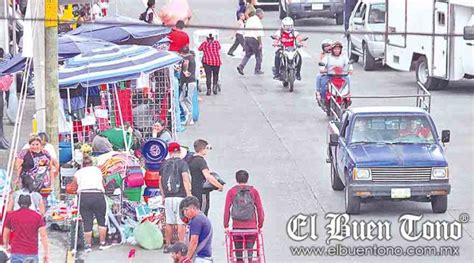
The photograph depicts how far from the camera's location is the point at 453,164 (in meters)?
22.6

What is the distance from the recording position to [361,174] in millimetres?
18453

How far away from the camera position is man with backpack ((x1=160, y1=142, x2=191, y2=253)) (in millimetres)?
16797

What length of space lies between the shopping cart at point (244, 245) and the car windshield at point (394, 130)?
4.00 metres

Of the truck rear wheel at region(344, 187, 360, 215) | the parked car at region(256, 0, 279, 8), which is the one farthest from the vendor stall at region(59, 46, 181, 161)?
the parked car at region(256, 0, 279, 8)

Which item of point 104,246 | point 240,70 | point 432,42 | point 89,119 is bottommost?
point 104,246

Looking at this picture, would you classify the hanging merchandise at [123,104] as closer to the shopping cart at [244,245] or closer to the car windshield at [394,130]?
the car windshield at [394,130]

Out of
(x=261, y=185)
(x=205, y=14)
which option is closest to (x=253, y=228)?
(x=261, y=185)

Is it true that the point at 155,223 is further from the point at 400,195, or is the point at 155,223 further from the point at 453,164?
the point at 453,164

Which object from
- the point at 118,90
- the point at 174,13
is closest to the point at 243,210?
the point at 118,90

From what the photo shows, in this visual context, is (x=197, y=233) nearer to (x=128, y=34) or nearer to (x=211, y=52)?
(x=128, y=34)

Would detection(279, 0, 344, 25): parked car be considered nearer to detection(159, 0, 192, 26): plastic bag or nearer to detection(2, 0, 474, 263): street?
detection(2, 0, 474, 263): street

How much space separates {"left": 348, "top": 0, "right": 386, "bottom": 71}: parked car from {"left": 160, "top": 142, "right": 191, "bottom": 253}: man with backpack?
54.9 feet

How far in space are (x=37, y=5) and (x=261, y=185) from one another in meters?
4.73

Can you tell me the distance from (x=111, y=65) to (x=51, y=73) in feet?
5.73
